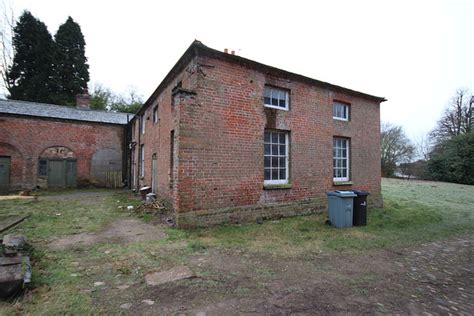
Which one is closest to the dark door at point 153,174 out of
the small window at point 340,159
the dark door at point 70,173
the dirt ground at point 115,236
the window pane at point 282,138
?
the dirt ground at point 115,236

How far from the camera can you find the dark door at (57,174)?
55.3 feet

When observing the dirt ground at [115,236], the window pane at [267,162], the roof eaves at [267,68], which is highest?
the roof eaves at [267,68]

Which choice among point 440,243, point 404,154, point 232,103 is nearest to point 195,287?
point 232,103

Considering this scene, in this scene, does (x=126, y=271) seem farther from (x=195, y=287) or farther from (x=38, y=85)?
(x=38, y=85)

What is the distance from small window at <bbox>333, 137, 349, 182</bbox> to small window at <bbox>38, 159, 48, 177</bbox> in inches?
744

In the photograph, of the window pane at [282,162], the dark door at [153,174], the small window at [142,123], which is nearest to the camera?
the window pane at [282,162]

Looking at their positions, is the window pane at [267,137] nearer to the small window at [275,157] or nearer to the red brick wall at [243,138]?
the small window at [275,157]

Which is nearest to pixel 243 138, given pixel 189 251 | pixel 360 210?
pixel 189 251

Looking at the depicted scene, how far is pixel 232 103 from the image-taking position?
24.6 feet

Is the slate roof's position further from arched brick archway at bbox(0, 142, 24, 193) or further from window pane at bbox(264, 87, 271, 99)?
window pane at bbox(264, 87, 271, 99)

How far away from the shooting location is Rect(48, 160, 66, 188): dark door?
16844mm

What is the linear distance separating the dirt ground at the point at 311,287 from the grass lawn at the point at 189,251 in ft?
0.11

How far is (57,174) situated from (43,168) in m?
0.92

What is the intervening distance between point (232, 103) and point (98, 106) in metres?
31.7
